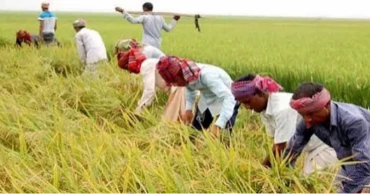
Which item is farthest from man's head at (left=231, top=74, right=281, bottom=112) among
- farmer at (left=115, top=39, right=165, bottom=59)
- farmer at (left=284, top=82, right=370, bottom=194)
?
farmer at (left=115, top=39, right=165, bottom=59)

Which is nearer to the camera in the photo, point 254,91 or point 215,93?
point 254,91

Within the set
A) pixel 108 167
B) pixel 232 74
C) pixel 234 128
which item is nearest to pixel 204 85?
pixel 234 128

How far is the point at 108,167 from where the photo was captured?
3121 mm

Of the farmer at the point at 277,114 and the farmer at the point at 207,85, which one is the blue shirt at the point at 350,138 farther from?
the farmer at the point at 207,85

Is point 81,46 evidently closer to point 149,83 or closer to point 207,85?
point 149,83

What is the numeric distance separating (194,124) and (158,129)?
505mm

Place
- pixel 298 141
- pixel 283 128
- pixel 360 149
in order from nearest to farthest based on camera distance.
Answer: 1. pixel 360 149
2. pixel 298 141
3. pixel 283 128

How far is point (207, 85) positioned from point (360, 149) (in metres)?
1.45

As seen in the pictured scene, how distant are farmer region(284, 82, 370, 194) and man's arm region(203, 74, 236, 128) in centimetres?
93

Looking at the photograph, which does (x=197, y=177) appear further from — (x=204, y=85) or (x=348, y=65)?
(x=348, y=65)

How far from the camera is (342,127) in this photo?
2775mm

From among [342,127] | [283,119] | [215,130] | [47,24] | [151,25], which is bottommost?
[47,24]

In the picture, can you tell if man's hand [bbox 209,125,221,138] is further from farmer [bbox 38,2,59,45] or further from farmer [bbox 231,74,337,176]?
farmer [bbox 38,2,59,45]

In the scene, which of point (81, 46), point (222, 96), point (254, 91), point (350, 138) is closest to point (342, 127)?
point (350, 138)
